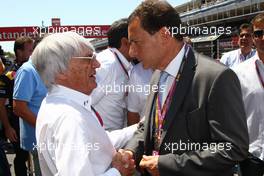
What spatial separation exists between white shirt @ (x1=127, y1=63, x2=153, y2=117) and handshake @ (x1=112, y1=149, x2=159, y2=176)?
1412 mm

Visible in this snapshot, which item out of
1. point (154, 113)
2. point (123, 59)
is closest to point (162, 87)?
point (154, 113)

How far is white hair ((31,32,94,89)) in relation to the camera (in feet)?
6.41

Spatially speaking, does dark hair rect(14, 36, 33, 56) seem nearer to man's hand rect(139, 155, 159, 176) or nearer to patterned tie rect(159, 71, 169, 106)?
patterned tie rect(159, 71, 169, 106)

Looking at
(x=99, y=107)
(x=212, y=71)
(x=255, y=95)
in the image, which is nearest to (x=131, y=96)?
(x=99, y=107)

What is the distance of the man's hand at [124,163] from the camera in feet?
6.62

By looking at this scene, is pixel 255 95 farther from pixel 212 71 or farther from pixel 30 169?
pixel 30 169

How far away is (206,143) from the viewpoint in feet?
6.53

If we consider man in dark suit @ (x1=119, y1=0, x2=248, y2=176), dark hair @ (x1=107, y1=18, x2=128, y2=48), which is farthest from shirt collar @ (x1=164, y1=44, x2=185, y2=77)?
dark hair @ (x1=107, y1=18, x2=128, y2=48)

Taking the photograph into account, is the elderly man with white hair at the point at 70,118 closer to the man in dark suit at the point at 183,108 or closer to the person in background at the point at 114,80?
the man in dark suit at the point at 183,108

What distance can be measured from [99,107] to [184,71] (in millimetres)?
1666

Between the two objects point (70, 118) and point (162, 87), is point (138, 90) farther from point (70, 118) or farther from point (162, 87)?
point (70, 118)

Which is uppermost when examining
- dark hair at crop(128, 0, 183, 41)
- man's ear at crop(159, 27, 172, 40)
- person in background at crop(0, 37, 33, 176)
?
dark hair at crop(128, 0, 183, 41)

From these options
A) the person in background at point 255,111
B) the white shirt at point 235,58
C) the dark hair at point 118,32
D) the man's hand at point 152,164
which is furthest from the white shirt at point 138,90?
the white shirt at point 235,58

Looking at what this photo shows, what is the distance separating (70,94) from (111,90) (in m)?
1.52
